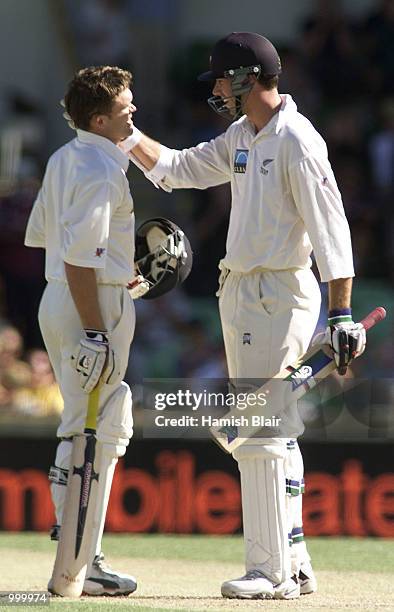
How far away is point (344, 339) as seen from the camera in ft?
17.3

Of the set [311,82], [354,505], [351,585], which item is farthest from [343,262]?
[311,82]

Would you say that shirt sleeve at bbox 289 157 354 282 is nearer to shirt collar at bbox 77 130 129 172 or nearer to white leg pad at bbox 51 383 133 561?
shirt collar at bbox 77 130 129 172

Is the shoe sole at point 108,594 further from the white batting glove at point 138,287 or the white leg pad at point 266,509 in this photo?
the white batting glove at point 138,287

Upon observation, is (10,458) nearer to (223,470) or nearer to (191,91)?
(223,470)

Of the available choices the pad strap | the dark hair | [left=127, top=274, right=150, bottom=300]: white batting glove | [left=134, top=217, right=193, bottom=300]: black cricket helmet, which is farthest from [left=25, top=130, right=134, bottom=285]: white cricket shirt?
the pad strap

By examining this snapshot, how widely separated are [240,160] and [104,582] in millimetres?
1686

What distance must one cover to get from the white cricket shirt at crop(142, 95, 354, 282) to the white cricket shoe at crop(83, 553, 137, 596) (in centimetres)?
125

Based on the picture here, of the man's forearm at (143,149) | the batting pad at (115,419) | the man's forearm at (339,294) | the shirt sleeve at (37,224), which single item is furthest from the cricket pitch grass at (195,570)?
the man's forearm at (143,149)

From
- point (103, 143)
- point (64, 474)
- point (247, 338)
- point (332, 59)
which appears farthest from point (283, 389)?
point (332, 59)

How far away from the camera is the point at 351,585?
6070 millimetres

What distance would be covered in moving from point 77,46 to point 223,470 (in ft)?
19.9

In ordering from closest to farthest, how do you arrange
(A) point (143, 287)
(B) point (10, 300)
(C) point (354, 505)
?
(A) point (143, 287), (C) point (354, 505), (B) point (10, 300)

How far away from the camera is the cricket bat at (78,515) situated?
17.5 ft

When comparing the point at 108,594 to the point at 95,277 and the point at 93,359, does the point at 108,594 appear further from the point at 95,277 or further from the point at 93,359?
the point at 95,277
